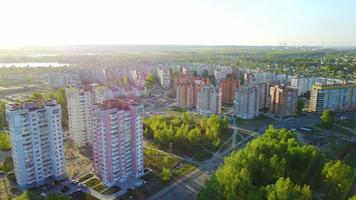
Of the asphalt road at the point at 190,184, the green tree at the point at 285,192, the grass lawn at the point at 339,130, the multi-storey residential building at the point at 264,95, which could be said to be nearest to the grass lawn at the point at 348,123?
the grass lawn at the point at 339,130

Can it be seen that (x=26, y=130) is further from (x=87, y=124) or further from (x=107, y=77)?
(x=107, y=77)

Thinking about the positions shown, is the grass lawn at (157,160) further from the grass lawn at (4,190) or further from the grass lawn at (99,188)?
the grass lawn at (4,190)

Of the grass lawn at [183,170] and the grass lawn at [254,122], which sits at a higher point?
the grass lawn at [254,122]

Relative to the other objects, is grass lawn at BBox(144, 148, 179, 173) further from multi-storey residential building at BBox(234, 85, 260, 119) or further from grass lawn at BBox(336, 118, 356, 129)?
grass lawn at BBox(336, 118, 356, 129)

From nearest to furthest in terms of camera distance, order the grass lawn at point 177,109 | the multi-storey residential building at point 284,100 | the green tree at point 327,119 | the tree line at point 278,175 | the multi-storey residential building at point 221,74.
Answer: the tree line at point 278,175 < the green tree at point 327,119 < the multi-storey residential building at point 284,100 < the grass lawn at point 177,109 < the multi-storey residential building at point 221,74

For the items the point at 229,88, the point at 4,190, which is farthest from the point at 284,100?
the point at 4,190

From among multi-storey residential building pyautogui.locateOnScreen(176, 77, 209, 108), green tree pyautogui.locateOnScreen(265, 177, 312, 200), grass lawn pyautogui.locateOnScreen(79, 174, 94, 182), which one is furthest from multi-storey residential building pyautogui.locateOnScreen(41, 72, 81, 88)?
green tree pyautogui.locateOnScreen(265, 177, 312, 200)

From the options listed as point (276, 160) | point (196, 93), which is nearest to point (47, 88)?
point (196, 93)
